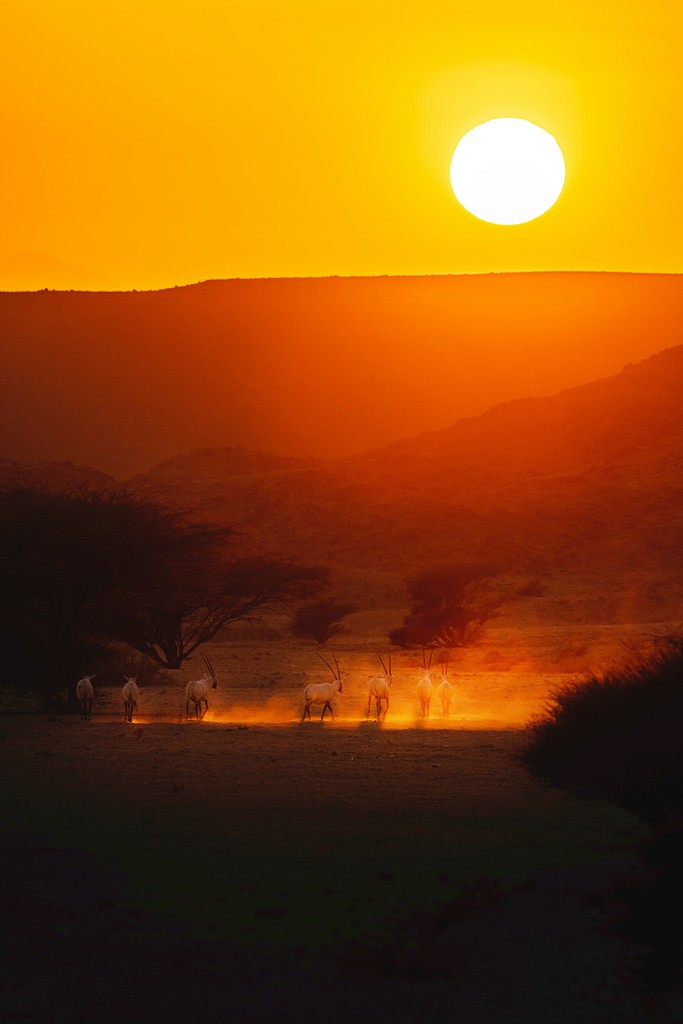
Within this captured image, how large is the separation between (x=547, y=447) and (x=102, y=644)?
65.4 m

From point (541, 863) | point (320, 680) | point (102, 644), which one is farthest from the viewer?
point (320, 680)

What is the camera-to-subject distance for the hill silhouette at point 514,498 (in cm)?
6181

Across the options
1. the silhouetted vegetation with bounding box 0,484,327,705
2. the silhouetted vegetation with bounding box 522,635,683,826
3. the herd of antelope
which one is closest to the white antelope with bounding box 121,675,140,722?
the herd of antelope

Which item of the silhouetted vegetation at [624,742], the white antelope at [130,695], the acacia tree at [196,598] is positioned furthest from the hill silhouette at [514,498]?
the silhouetted vegetation at [624,742]

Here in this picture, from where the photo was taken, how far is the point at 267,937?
32.2 feet

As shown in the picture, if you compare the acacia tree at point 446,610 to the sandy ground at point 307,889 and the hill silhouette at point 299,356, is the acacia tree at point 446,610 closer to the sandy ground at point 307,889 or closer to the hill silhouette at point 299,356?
the sandy ground at point 307,889

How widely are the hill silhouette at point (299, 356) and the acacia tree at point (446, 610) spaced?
85459 mm

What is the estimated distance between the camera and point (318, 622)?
46.0 m

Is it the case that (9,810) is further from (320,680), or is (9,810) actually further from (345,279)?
(345,279)

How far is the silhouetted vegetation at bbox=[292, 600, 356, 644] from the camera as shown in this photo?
45.9 metres

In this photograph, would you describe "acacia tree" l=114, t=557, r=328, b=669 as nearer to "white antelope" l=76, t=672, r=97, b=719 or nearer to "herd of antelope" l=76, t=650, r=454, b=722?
"herd of antelope" l=76, t=650, r=454, b=722

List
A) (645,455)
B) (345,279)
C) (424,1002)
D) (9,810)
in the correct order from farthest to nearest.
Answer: (345,279) < (645,455) < (9,810) < (424,1002)

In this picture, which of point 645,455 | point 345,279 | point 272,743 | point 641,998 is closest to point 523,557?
point 645,455

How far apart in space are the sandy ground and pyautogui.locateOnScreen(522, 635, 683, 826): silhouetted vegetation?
59cm
